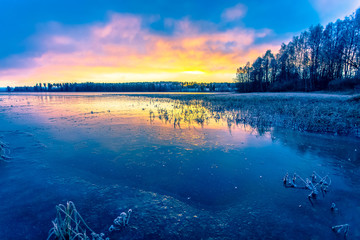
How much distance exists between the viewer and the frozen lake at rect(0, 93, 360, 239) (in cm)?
360

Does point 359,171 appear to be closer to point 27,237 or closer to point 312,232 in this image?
point 312,232

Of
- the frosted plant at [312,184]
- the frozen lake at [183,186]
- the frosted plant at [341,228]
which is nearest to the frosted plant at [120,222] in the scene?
the frozen lake at [183,186]

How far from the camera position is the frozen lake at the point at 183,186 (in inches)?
142

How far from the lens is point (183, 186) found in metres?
5.11

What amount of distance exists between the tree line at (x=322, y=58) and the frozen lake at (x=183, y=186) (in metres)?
33.7

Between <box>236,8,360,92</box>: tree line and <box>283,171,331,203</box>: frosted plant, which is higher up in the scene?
<box>236,8,360,92</box>: tree line

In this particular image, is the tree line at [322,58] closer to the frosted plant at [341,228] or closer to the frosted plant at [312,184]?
the frosted plant at [312,184]

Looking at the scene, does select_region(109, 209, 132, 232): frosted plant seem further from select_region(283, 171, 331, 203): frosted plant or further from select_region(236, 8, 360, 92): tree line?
select_region(236, 8, 360, 92): tree line

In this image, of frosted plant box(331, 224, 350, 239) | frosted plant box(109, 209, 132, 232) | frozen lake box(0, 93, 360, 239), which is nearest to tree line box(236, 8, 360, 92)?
frozen lake box(0, 93, 360, 239)

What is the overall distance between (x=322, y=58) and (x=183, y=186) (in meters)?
59.0

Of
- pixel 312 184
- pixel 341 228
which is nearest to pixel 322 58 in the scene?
pixel 312 184

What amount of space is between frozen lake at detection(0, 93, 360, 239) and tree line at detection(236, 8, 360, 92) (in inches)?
1328

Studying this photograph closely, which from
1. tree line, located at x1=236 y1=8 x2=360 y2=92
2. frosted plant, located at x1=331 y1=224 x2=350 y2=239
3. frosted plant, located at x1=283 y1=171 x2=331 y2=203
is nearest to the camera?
frosted plant, located at x1=331 y1=224 x2=350 y2=239

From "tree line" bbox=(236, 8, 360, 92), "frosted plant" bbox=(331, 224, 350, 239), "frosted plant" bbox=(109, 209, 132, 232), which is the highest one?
"tree line" bbox=(236, 8, 360, 92)
